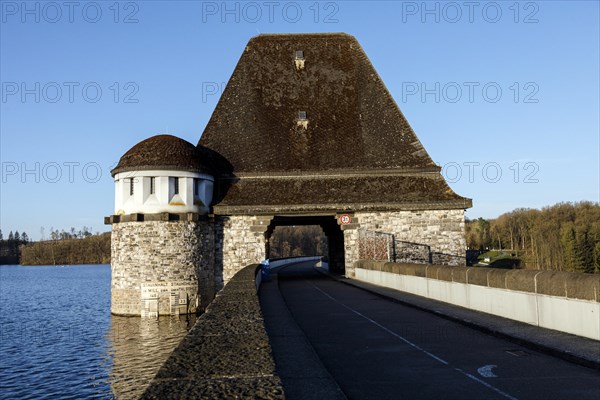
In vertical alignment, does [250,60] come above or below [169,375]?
above

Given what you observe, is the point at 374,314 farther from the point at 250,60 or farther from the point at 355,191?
the point at 250,60

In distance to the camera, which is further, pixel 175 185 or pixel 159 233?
pixel 175 185

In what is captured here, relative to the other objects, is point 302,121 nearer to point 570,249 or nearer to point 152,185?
point 152,185

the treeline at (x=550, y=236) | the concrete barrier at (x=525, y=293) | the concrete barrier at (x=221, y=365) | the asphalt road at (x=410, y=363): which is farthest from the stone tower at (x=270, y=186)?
the treeline at (x=550, y=236)

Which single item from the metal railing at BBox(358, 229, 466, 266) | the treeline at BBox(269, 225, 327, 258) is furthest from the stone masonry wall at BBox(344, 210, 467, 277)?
the treeline at BBox(269, 225, 327, 258)

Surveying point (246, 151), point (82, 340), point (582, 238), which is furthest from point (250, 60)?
point (582, 238)

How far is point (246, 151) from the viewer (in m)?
34.2

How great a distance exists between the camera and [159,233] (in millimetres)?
29062

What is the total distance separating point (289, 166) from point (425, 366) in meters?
25.0

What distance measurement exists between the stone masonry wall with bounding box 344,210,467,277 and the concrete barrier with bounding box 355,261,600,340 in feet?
37.2

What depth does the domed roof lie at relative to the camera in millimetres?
29438

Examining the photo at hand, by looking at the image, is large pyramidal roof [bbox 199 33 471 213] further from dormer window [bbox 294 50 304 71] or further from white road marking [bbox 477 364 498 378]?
white road marking [bbox 477 364 498 378]

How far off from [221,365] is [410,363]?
4.66 metres

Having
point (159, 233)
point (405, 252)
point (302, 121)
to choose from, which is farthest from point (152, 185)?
point (405, 252)
